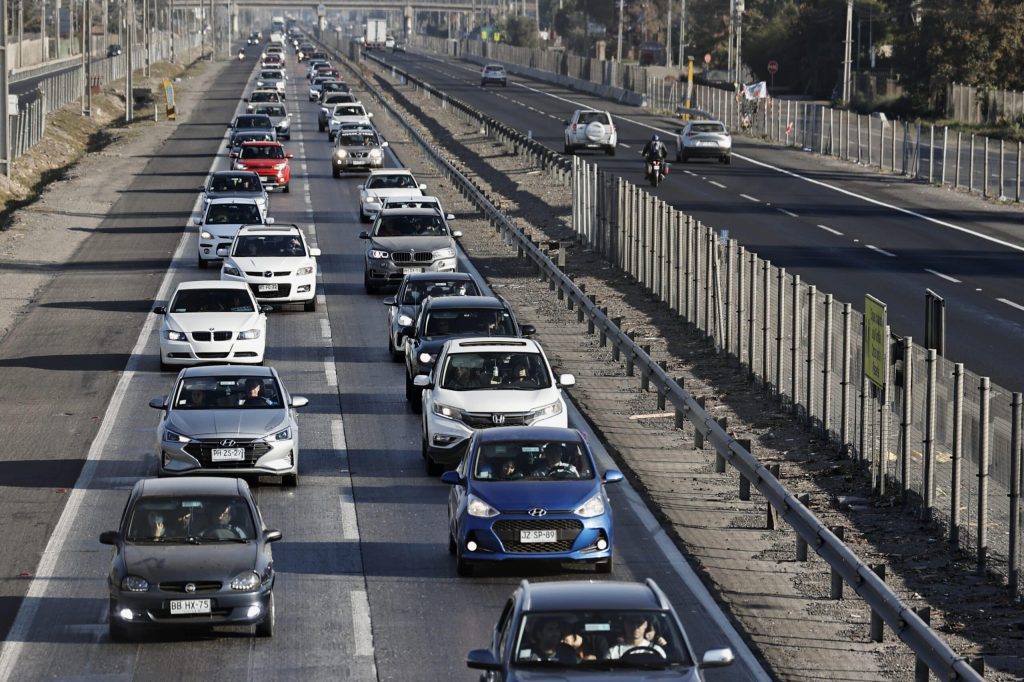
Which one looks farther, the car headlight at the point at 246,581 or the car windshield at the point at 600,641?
the car headlight at the point at 246,581

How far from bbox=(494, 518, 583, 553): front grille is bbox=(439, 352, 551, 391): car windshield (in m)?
5.30

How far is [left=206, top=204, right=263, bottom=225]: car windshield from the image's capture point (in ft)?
136

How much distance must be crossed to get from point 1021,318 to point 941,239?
45.2 ft

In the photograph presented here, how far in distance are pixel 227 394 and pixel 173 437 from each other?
121 centimetres

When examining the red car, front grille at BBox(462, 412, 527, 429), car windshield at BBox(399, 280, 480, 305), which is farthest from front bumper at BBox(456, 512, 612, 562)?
the red car

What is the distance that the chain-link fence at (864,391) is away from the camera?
16750 mm

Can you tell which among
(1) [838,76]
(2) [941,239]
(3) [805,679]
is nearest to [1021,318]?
(2) [941,239]

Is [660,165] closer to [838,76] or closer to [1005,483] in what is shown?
[1005,483]

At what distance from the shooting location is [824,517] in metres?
19.2

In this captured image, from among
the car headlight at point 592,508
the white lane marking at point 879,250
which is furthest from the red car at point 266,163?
the car headlight at point 592,508

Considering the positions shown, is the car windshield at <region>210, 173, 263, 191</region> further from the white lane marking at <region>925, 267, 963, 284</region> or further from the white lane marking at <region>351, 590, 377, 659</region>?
the white lane marking at <region>351, 590, 377, 659</region>

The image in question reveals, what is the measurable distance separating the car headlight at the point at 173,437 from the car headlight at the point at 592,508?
5695 mm

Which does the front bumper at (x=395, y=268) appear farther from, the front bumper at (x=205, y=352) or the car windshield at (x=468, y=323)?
the car windshield at (x=468, y=323)

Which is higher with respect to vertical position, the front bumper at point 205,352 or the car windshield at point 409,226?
the car windshield at point 409,226
